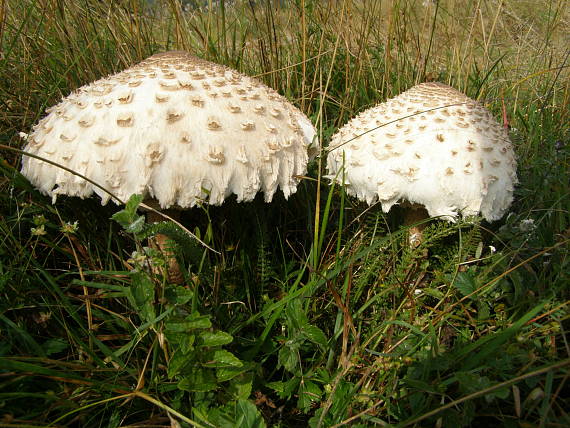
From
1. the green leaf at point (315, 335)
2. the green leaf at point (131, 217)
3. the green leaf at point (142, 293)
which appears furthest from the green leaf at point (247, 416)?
the green leaf at point (131, 217)

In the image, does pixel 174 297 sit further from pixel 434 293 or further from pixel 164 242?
pixel 434 293

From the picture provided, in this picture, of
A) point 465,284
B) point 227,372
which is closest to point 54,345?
point 227,372

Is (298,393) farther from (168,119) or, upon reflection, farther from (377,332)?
(168,119)

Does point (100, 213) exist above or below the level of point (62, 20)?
below

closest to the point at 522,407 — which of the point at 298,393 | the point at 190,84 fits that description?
the point at 298,393

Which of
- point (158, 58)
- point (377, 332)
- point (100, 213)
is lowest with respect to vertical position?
point (377, 332)
